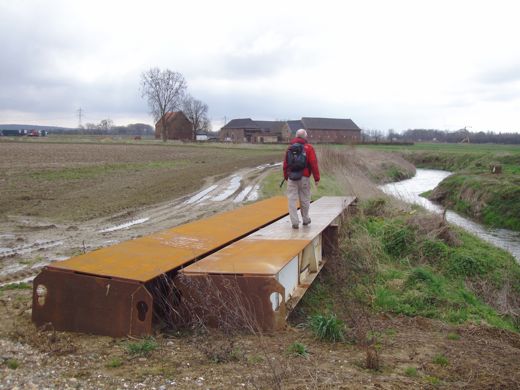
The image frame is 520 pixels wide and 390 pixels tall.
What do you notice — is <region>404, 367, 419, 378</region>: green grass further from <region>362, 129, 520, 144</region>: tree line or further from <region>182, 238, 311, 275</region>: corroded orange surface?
<region>362, 129, 520, 144</region>: tree line

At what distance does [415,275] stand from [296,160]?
266 cm

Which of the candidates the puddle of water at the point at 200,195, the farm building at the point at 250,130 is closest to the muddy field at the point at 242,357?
the puddle of water at the point at 200,195

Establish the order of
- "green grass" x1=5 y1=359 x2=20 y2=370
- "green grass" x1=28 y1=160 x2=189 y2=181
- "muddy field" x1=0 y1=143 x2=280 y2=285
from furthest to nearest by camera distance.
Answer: "green grass" x1=28 y1=160 x2=189 y2=181, "muddy field" x1=0 y1=143 x2=280 y2=285, "green grass" x1=5 y1=359 x2=20 y2=370

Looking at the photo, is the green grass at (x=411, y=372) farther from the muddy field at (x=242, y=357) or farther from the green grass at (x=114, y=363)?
the green grass at (x=114, y=363)

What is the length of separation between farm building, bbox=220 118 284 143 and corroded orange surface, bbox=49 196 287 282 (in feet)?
303

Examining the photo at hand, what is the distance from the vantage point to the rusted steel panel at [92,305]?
16.9ft

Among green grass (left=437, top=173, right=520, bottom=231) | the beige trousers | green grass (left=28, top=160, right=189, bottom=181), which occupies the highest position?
the beige trousers

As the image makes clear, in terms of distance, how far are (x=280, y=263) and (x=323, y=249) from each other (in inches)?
130

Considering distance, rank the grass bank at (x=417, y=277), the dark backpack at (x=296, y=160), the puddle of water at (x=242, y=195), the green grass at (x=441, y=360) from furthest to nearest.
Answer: the puddle of water at (x=242, y=195) < the dark backpack at (x=296, y=160) < the grass bank at (x=417, y=277) < the green grass at (x=441, y=360)

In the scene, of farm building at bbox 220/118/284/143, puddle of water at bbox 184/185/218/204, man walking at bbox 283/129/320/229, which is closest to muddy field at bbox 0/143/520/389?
man walking at bbox 283/129/320/229

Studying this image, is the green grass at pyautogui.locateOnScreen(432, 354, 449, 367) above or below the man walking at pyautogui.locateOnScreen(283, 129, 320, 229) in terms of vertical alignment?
below

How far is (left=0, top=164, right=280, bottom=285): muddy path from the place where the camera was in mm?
8227

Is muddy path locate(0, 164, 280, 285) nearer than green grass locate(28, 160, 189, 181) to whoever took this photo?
Yes

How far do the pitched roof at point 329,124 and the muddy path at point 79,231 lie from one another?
3148 inches
